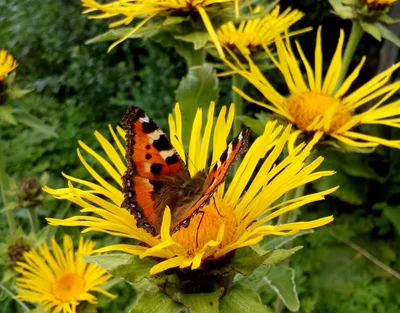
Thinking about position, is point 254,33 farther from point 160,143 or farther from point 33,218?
point 33,218

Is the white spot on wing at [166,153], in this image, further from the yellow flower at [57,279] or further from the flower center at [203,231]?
the yellow flower at [57,279]

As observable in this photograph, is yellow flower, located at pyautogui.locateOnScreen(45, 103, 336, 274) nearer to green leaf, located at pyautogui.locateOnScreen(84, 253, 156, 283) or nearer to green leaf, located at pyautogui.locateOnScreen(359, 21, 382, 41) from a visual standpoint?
green leaf, located at pyautogui.locateOnScreen(84, 253, 156, 283)

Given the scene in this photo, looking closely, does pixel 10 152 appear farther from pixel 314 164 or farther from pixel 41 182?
pixel 314 164

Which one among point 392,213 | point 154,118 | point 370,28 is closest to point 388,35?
point 370,28

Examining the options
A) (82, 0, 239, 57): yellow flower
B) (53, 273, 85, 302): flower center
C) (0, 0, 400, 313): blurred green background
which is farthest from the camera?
(0, 0, 400, 313): blurred green background

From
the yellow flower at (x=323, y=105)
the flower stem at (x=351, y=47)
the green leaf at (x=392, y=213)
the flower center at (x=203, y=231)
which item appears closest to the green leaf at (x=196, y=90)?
the yellow flower at (x=323, y=105)

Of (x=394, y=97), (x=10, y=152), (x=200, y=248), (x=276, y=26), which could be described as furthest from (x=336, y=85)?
(x=10, y=152)

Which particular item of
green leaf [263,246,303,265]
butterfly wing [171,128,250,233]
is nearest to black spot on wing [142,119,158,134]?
butterfly wing [171,128,250,233]

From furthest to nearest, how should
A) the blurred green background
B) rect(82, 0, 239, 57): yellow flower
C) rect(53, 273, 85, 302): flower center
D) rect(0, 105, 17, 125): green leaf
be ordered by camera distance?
the blurred green background
rect(53, 273, 85, 302): flower center
rect(0, 105, 17, 125): green leaf
rect(82, 0, 239, 57): yellow flower
